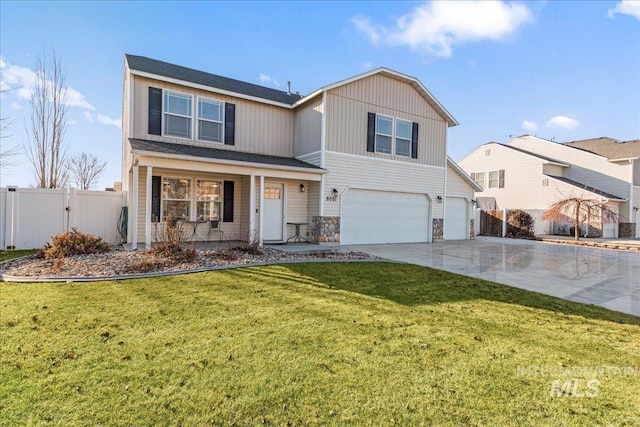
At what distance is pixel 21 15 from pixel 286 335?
14.7 meters

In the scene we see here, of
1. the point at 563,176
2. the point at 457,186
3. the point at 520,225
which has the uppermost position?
the point at 563,176

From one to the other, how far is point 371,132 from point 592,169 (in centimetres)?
2036

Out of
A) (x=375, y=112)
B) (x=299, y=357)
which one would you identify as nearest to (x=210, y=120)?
(x=375, y=112)

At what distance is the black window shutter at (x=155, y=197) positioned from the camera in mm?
11070

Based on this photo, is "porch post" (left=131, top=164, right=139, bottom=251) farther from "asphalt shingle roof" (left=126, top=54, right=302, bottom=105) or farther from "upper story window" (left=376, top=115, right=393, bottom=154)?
"upper story window" (left=376, top=115, right=393, bottom=154)

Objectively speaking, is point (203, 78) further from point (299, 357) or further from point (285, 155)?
point (299, 357)

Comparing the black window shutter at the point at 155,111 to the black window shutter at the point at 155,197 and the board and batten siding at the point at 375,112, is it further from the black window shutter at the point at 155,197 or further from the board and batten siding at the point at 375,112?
the board and batten siding at the point at 375,112

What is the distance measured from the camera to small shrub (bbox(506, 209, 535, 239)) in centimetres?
2020

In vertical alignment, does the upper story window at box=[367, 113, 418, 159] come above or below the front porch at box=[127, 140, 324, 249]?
above

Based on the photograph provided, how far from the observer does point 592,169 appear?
23656mm

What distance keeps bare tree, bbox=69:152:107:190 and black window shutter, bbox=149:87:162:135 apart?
20005 millimetres

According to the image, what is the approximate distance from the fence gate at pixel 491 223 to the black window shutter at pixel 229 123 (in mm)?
17242

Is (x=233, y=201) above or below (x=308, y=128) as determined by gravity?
below

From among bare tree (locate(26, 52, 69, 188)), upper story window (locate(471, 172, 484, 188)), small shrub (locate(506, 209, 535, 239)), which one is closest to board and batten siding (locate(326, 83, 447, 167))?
small shrub (locate(506, 209, 535, 239))
